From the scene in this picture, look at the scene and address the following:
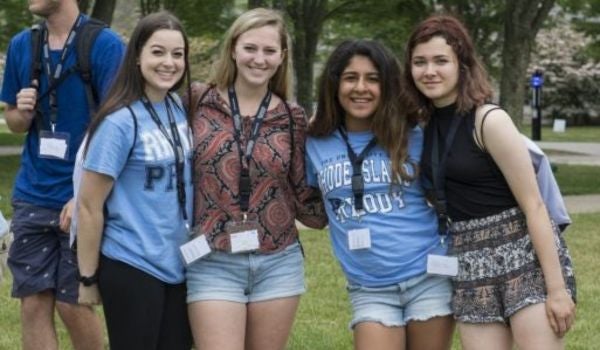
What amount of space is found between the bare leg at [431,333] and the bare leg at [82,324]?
1530 millimetres

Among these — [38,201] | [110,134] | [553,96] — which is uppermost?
[110,134]

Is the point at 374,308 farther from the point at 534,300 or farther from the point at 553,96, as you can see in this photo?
the point at 553,96

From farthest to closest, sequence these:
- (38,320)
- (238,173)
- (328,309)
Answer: (328,309)
(38,320)
(238,173)

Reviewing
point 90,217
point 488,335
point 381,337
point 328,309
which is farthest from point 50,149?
point 328,309

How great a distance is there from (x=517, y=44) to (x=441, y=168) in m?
14.3

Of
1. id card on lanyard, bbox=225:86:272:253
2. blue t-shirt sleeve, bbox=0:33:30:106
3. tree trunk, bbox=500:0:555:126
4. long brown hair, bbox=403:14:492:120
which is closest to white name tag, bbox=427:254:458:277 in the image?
long brown hair, bbox=403:14:492:120

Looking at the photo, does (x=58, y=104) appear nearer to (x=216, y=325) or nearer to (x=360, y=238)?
(x=216, y=325)

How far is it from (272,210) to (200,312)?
1.67 ft

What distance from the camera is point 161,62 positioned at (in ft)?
13.8

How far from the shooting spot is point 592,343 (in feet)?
23.0

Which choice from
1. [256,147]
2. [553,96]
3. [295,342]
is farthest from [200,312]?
[553,96]

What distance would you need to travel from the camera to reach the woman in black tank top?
4.11 meters

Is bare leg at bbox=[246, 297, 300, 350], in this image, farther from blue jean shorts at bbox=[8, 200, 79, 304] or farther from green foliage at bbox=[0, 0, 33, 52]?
green foliage at bbox=[0, 0, 33, 52]

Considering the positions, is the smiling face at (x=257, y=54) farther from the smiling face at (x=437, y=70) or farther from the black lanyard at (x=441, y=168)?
the black lanyard at (x=441, y=168)
